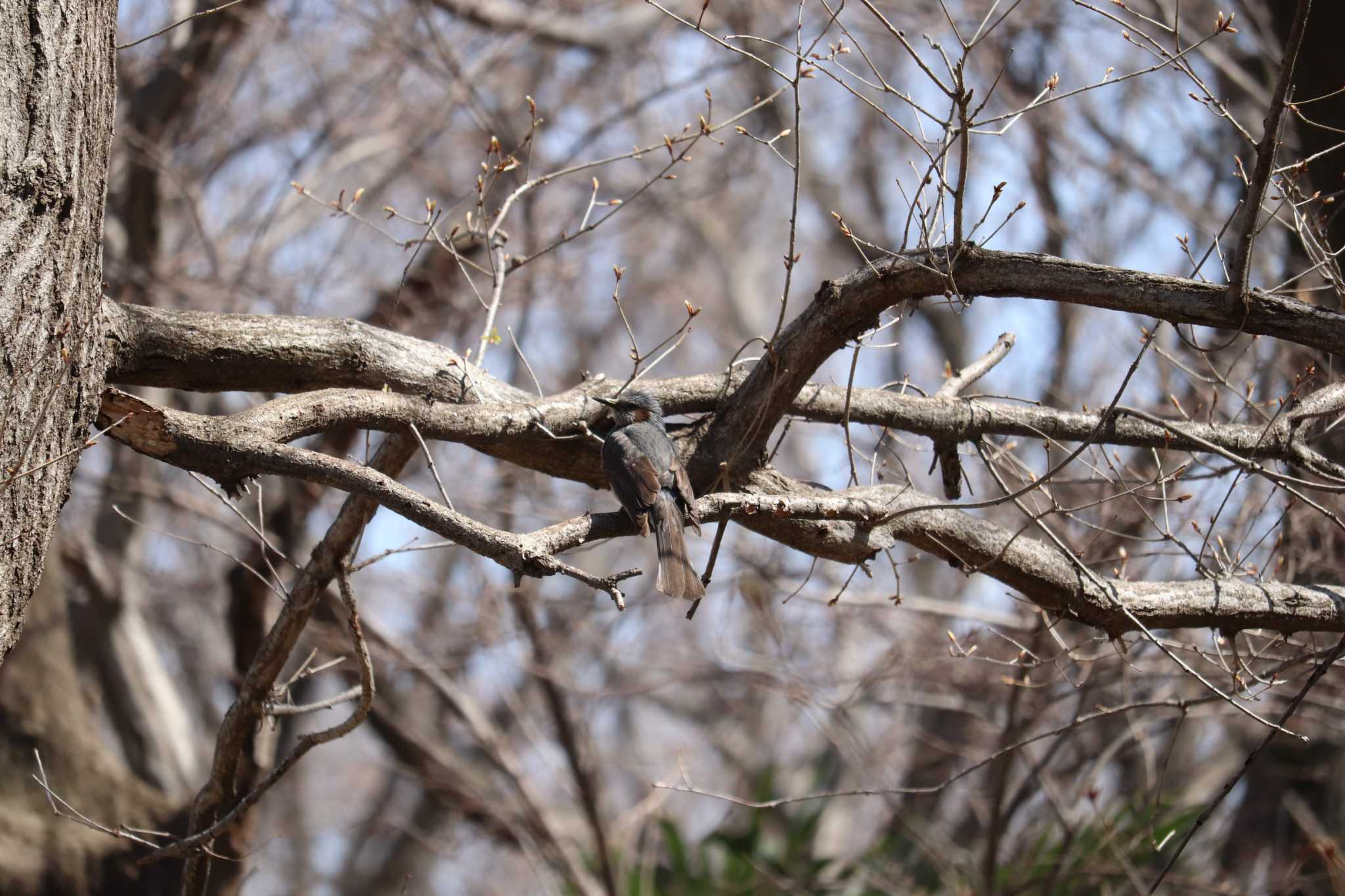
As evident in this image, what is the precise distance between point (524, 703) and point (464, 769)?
2.64 metres

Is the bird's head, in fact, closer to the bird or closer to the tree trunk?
the bird

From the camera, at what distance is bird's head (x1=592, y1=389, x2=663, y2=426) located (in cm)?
377

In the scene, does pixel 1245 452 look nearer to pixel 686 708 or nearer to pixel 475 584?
pixel 475 584

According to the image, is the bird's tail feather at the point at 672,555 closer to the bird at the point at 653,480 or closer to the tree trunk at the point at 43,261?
the bird at the point at 653,480

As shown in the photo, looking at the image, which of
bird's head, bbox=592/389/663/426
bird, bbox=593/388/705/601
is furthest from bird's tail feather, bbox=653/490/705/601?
bird's head, bbox=592/389/663/426

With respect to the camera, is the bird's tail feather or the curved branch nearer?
the curved branch

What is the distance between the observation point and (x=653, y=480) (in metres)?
3.73

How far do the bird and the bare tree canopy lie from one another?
105 mm

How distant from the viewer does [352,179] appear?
9891 millimetres

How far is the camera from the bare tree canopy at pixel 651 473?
10.0 ft

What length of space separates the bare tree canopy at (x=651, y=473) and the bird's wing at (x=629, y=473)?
0.13m

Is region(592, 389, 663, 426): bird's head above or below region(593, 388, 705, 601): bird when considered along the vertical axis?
above

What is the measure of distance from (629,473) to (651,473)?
0.10 metres

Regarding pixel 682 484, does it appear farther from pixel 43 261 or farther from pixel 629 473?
pixel 43 261
